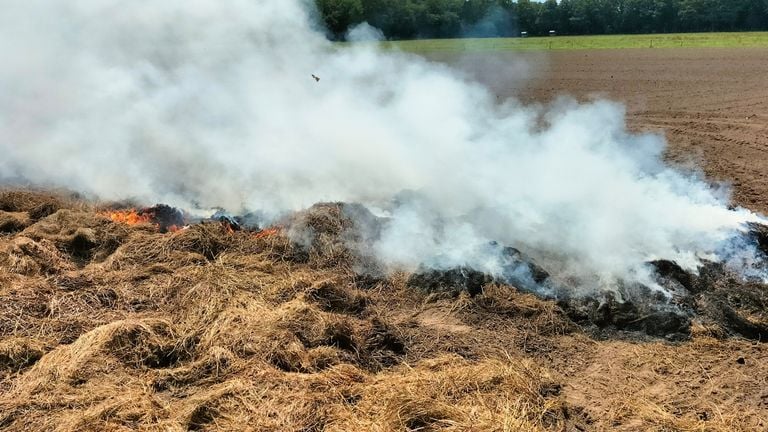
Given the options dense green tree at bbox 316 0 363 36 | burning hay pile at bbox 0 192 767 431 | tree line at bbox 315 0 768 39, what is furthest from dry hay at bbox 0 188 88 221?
dense green tree at bbox 316 0 363 36

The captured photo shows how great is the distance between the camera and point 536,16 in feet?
146

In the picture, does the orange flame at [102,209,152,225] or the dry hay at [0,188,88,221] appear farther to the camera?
the dry hay at [0,188,88,221]

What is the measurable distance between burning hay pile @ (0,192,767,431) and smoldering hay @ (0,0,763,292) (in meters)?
0.80

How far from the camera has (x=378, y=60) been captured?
12742mm

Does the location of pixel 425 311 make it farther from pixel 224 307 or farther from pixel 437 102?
pixel 437 102

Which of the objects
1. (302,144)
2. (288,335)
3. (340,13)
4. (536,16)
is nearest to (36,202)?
(302,144)

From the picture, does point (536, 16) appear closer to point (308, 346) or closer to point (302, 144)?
point (302, 144)

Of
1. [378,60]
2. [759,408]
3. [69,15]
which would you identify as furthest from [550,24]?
[759,408]

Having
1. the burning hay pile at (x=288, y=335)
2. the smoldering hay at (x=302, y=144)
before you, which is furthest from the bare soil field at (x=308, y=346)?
the smoldering hay at (x=302, y=144)

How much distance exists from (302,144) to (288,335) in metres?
5.44

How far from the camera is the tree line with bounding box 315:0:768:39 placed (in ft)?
54.7

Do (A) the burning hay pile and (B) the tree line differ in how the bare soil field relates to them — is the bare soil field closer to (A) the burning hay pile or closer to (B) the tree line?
(A) the burning hay pile

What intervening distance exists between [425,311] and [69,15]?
950cm

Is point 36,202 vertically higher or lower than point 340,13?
lower
